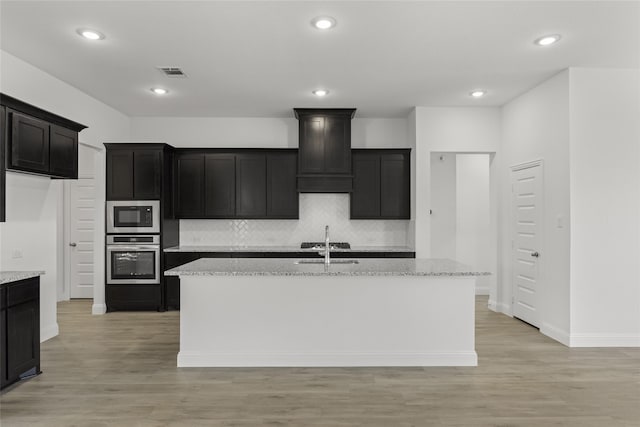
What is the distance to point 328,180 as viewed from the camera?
6156 mm

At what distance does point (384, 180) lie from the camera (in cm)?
630

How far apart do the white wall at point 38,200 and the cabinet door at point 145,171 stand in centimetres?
64

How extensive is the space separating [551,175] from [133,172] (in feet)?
17.8

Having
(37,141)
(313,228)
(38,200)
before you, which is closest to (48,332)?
(38,200)

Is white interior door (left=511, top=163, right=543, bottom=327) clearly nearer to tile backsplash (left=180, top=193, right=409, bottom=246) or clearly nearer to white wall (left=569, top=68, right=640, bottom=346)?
white wall (left=569, top=68, right=640, bottom=346)

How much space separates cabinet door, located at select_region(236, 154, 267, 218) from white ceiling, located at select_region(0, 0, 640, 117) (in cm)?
107

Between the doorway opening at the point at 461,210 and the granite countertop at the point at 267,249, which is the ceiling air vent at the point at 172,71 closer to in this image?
the granite countertop at the point at 267,249

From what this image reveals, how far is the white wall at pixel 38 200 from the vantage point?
161 inches

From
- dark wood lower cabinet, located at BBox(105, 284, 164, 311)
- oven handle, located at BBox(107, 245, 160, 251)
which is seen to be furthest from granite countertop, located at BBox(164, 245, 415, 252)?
dark wood lower cabinet, located at BBox(105, 284, 164, 311)

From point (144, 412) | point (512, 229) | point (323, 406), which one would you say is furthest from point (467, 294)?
point (144, 412)

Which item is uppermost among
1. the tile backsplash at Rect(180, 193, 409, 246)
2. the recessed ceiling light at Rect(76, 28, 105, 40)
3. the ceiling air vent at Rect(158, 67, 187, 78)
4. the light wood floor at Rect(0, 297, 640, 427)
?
the ceiling air vent at Rect(158, 67, 187, 78)

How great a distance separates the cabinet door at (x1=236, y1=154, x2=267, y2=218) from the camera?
6.33 meters

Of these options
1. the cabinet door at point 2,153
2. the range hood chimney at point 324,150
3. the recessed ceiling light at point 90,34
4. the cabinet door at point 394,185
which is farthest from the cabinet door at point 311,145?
the cabinet door at point 2,153

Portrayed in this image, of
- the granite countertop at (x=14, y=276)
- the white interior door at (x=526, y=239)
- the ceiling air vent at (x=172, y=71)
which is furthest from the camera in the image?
the white interior door at (x=526, y=239)
